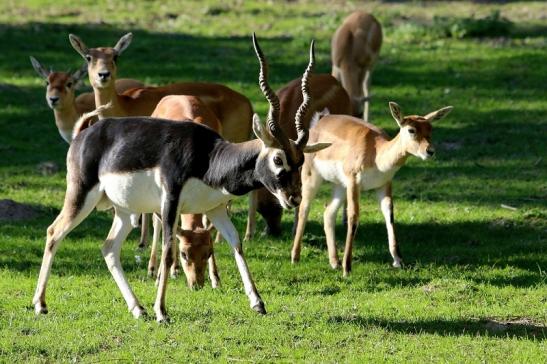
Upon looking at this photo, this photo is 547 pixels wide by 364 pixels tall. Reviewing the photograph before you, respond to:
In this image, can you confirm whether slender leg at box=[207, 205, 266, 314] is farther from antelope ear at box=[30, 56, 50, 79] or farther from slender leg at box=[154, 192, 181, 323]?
antelope ear at box=[30, 56, 50, 79]

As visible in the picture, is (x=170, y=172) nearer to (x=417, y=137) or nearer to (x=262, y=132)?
(x=262, y=132)

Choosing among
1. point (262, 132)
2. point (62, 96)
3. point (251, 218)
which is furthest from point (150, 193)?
point (62, 96)

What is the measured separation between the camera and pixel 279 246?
11.7 m

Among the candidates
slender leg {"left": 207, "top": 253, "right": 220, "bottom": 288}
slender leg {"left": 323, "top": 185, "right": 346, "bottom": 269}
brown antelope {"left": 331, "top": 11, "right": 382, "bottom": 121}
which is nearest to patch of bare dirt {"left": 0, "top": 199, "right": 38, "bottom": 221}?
slender leg {"left": 207, "top": 253, "right": 220, "bottom": 288}

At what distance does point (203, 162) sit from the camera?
27.7ft

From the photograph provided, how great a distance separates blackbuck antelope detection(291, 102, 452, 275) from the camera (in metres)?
10.5

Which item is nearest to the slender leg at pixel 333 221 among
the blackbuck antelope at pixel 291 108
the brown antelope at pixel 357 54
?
the blackbuck antelope at pixel 291 108

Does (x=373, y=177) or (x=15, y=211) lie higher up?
(x=373, y=177)

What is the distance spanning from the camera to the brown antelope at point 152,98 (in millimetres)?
12156

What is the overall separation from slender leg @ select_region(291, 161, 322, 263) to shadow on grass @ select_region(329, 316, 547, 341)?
7.95ft

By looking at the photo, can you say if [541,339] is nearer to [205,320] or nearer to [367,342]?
[367,342]

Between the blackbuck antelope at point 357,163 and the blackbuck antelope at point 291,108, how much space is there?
876 millimetres

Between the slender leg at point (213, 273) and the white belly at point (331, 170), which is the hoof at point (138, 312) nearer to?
the slender leg at point (213, 273)

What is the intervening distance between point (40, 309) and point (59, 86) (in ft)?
15.6
